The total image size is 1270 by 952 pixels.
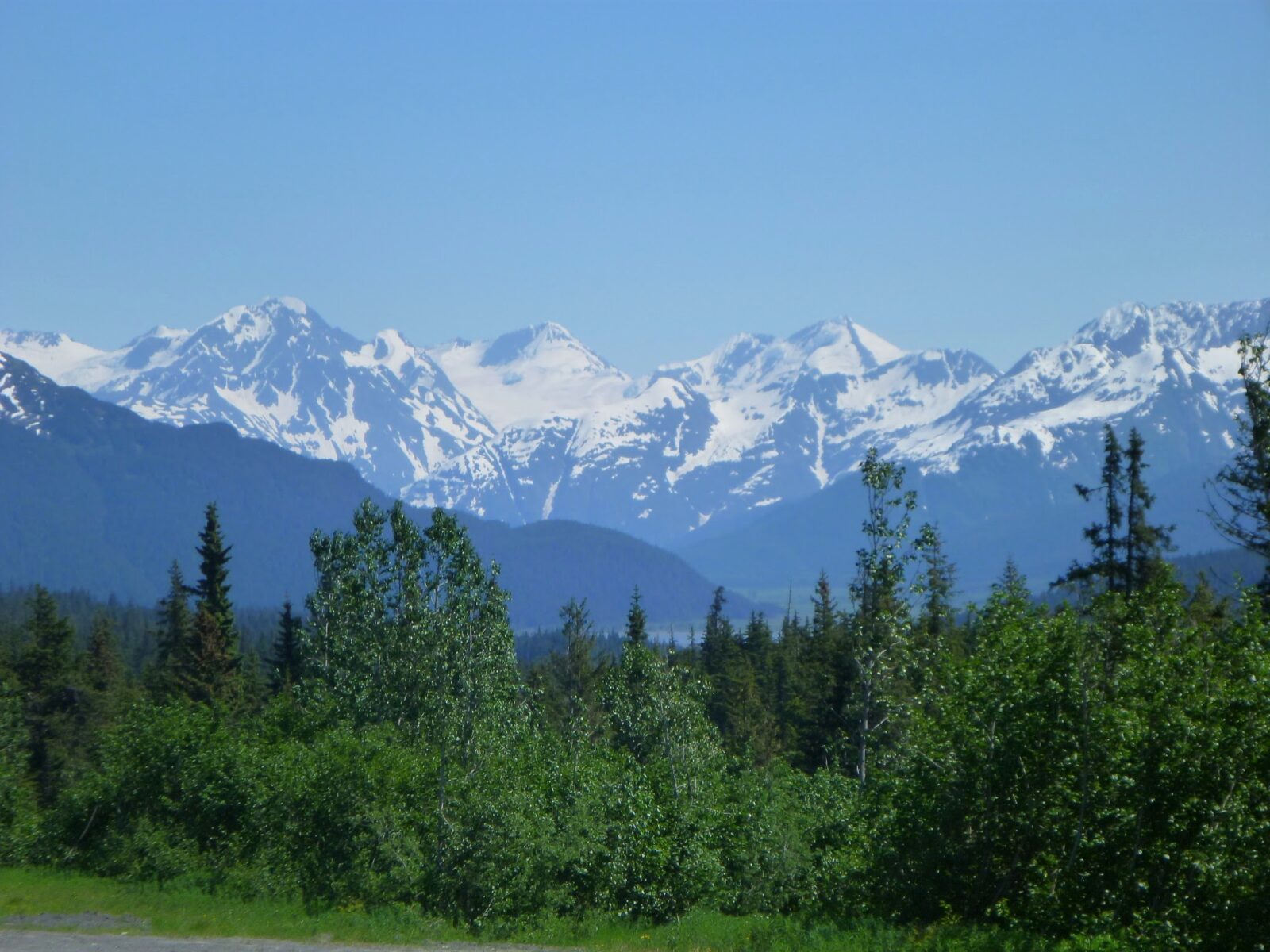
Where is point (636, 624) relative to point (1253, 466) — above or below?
below

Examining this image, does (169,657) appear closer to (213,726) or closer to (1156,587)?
(213,726)

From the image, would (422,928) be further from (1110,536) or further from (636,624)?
(636,624)

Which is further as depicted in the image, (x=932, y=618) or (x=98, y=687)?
(x=98, y=687)

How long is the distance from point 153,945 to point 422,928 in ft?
22.1

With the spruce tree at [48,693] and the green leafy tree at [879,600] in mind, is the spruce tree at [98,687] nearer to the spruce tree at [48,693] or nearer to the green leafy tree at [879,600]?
the spruce tree at [48,693]

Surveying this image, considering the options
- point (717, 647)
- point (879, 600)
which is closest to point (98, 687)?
point (717, 647)

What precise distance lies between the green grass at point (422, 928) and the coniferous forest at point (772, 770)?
1138 mm

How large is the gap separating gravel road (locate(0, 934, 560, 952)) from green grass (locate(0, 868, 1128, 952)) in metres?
1.15

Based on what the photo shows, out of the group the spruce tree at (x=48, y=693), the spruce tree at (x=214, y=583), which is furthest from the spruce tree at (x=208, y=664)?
the spruce tree at (x=48, y=693)

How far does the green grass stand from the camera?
23938 millimetres

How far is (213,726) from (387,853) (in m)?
12.8

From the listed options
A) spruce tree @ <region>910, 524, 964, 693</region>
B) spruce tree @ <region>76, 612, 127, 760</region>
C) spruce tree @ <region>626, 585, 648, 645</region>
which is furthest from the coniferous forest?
spruce tree @ <region>626, 585, 648, 645</region>

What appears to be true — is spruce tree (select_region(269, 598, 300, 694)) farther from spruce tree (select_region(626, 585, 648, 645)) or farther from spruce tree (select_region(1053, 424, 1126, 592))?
spruce tree (select_region(1053, 424, 1126, 592))

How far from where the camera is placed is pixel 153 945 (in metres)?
26.6
